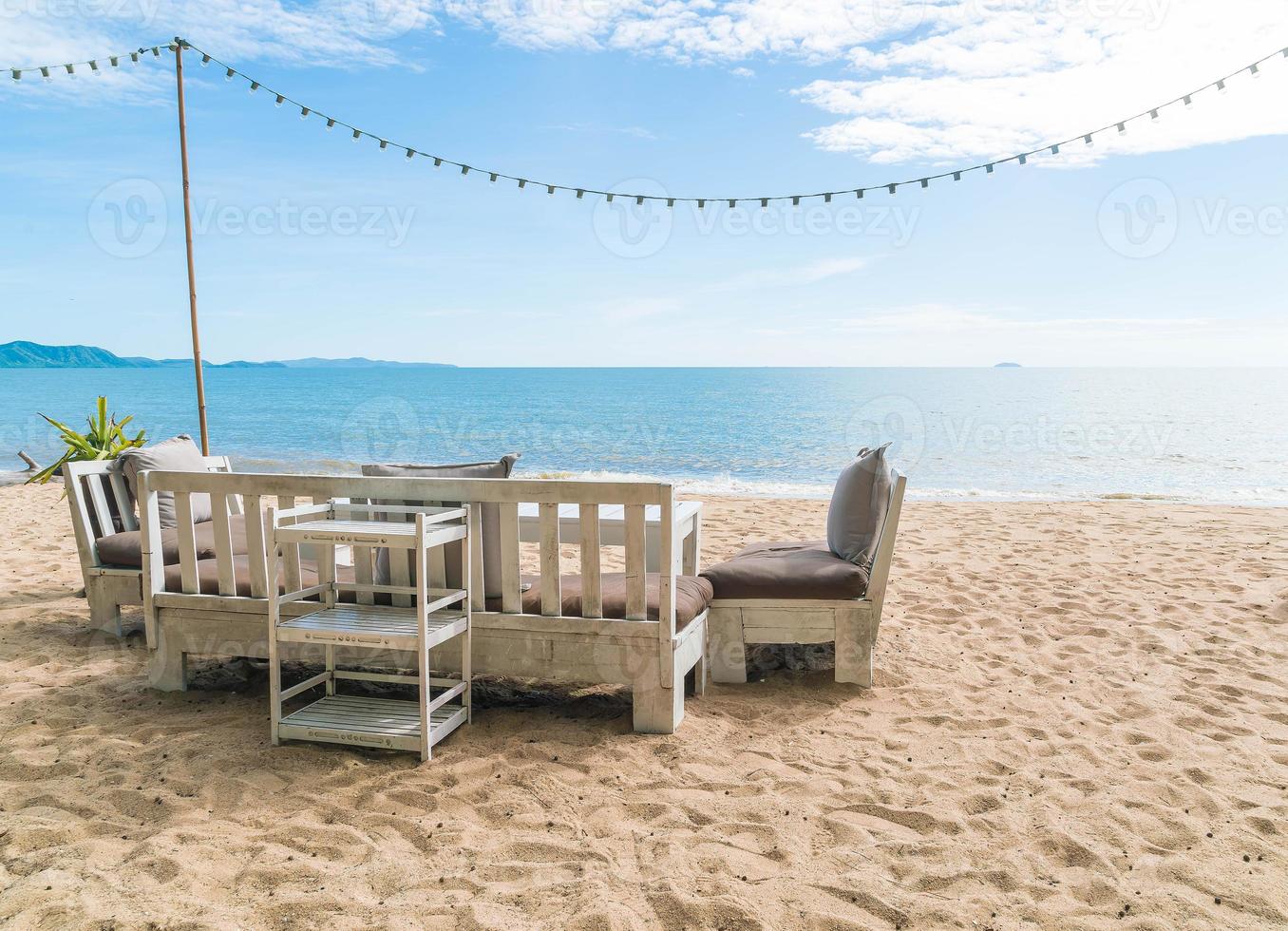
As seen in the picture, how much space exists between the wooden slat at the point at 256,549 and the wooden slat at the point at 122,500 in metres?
1.61

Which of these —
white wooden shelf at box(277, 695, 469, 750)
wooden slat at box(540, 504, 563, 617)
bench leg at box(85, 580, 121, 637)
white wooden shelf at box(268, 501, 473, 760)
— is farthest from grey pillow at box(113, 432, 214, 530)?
wooden slat at box(540, 504, 563, 617)

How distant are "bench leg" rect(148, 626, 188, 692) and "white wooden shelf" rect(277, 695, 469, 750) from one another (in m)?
0.70

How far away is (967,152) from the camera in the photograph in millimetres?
32938

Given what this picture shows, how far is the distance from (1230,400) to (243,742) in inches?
2134

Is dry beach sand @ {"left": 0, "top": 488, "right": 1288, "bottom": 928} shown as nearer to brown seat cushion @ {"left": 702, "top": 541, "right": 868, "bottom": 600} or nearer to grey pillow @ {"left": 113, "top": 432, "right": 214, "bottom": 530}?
brown seat cushion @ {"left": 702, "top": 541, "right": 868, "bottom": 600}

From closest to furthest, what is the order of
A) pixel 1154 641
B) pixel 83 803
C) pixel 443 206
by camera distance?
pixel 83 803 < pixel 1154 641 < pixel 443 206

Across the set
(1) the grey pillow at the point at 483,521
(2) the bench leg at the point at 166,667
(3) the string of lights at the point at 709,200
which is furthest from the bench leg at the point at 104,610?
(3) the string of lights at the point at 709,200

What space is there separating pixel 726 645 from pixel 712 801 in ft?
3.25

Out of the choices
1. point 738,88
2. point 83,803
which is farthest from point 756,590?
point 738,88

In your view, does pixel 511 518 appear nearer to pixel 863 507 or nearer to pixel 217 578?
pixel 217 578

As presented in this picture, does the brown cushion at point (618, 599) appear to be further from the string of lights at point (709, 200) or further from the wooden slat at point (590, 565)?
the string of lights at point (709, 200)

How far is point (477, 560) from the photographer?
110 inches

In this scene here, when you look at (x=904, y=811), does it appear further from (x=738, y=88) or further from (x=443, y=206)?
(x=443, y=206)

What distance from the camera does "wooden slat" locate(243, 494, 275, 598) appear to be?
296cm
